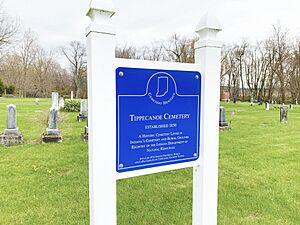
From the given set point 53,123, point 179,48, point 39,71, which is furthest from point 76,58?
point 53,123

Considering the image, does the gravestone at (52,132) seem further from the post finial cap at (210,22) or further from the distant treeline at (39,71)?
the distant treeline at (39,71)

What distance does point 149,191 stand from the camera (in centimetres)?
382

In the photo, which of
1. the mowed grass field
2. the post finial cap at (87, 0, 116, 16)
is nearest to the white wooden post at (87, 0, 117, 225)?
the post finial cap at (87, 0, 116, 16)

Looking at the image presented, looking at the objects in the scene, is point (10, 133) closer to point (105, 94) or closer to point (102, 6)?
point (105, 94)

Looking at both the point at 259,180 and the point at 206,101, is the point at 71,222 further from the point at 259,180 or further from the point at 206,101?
the point at 259,180

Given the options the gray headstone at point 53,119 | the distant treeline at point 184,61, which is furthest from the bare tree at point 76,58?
the gray headstone at point 53,119

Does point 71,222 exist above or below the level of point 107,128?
below

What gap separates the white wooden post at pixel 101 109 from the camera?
1.77 m

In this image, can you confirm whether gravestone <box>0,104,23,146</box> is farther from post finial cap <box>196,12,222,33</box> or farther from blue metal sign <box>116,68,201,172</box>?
post finial cap <box>196,12,222,33</box>

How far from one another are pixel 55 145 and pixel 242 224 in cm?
548

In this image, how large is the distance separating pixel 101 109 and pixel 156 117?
467 mm

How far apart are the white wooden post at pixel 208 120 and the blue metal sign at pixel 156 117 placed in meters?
0.09

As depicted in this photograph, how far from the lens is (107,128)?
1.86m

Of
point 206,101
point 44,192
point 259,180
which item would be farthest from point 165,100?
point 259,180
